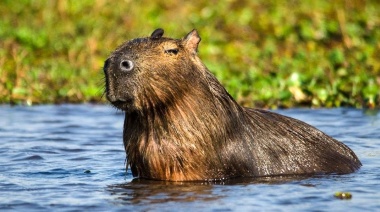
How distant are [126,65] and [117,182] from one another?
1.03m

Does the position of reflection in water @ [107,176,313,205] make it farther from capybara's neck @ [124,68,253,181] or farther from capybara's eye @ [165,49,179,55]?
capybara's eye @ [165,49,179,55]

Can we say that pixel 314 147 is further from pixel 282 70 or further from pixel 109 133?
pixel 282 70

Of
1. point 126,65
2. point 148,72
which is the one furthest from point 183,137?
point 126,65

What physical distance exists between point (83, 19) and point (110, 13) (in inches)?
21.9

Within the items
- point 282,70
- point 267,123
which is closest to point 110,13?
point 282,70

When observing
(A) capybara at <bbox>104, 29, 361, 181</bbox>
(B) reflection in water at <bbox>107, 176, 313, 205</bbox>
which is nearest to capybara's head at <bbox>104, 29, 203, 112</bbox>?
(A) capybara at <bbox>104, 29, 361, 181</bbox>

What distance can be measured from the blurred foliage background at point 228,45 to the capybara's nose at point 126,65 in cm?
406

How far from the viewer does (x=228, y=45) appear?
13.2 m

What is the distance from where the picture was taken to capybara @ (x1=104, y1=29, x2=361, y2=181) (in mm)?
6488

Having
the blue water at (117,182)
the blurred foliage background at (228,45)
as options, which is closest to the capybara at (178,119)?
the blue water at (117,182)

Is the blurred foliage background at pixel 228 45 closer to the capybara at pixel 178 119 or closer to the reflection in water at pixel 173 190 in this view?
the capybara at pixel 178 119

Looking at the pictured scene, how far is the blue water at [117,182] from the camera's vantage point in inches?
241

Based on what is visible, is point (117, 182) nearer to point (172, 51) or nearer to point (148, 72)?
point (148, 72)

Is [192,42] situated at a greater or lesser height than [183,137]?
greater
